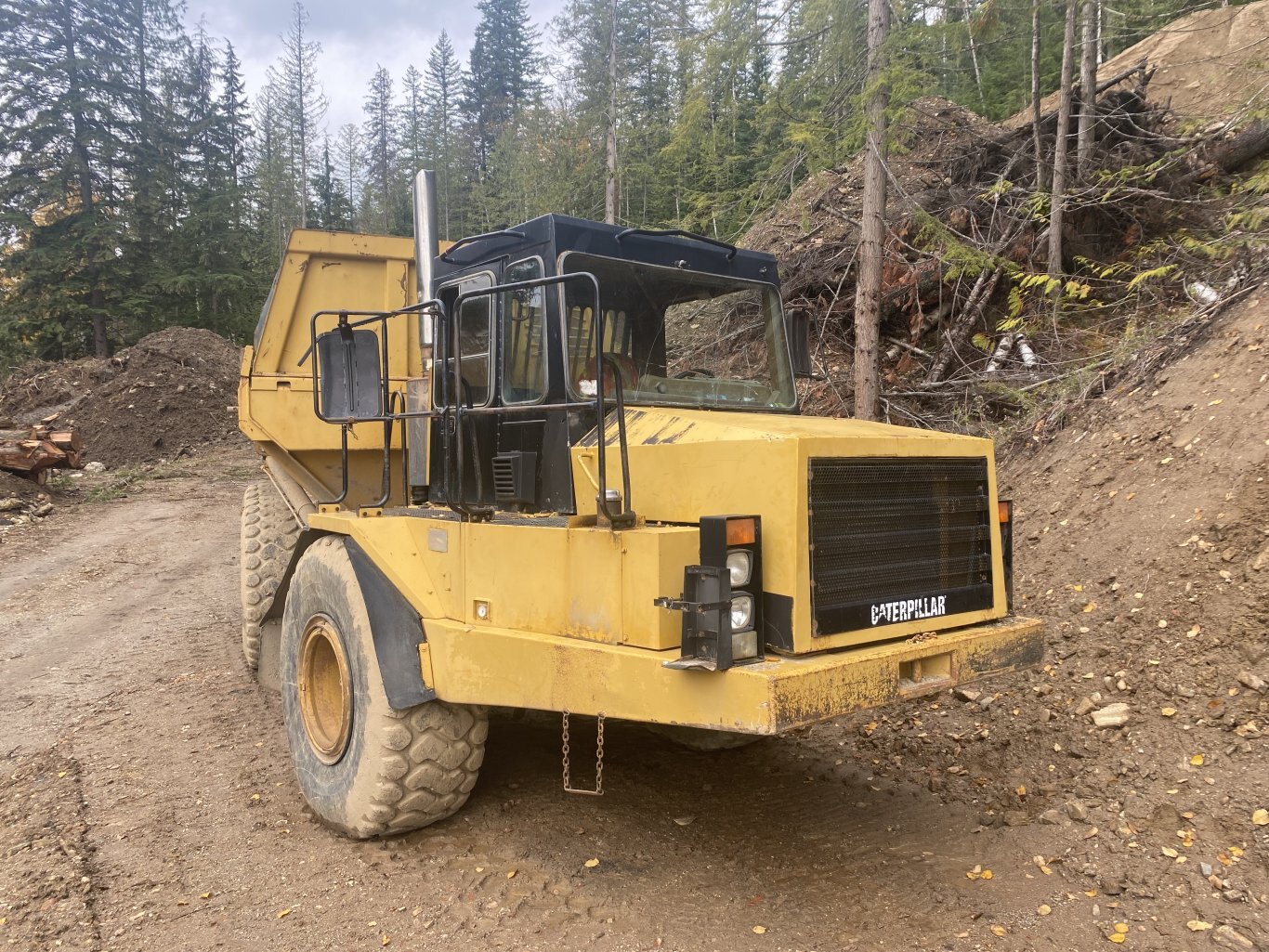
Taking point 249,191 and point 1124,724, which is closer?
point 1124,724

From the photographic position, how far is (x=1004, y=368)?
9.64 m

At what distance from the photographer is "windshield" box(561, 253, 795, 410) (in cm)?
380

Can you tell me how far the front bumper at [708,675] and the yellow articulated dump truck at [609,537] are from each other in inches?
0.4

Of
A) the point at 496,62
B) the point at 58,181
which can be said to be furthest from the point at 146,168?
the point at 496,62

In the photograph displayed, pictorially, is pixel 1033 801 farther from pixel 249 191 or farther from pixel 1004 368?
pixel 249 191

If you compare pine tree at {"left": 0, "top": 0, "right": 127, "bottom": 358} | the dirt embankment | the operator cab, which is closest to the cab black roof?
the operator cab

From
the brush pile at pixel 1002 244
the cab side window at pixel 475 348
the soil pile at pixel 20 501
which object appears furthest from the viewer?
the soil pile at pixel 20 501

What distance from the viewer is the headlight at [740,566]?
10.1 ft

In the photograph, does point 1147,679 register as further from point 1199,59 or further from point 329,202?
point 329,202

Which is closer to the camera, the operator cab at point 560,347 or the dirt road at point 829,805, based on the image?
the dirt road at point 829,805

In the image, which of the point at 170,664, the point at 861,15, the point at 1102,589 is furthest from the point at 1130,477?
the point at 170,664

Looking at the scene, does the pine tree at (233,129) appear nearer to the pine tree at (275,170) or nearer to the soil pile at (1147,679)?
the pine tree at (275,170)

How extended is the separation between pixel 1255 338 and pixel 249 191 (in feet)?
111

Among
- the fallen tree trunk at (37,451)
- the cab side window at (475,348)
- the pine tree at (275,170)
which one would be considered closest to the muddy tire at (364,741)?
the cab side window at (475,348)
